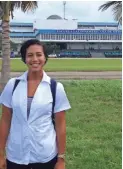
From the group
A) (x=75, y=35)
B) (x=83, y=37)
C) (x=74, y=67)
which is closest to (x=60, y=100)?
(x=74, y=67)

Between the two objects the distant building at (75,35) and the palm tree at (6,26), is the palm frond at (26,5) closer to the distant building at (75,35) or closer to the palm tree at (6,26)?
the palm tree at (6,26)

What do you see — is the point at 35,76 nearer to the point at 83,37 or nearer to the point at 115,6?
the point at 115,6

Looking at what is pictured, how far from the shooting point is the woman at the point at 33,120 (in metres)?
2.93

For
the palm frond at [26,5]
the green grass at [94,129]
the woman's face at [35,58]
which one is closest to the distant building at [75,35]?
the palm frond at [26,5]

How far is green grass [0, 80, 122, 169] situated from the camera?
5289mm

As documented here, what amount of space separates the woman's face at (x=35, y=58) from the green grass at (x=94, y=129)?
233 centimetres

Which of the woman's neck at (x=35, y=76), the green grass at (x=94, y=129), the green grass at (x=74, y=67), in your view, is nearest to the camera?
the woman's neck at (x=35, y=76)

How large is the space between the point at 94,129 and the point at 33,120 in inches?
172

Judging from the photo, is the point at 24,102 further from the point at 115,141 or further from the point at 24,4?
the point at 24,4

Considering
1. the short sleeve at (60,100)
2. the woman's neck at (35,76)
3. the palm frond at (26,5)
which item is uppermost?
the palm frond at (26,5)

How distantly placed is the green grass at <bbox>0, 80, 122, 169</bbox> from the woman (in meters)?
2.06

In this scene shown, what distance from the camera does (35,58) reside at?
3039mm

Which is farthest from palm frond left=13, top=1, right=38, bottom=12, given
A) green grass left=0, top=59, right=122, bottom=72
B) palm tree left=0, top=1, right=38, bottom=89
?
green grass left=0, top=59, right=122, bottom=72

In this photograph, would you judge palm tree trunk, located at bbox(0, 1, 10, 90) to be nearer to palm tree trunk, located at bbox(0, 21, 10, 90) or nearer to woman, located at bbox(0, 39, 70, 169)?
palm tree trunk, located at bbox(0, 21, 10, 90)
